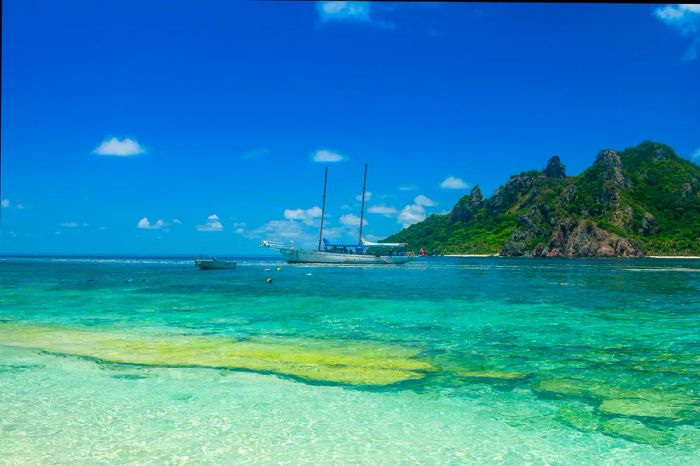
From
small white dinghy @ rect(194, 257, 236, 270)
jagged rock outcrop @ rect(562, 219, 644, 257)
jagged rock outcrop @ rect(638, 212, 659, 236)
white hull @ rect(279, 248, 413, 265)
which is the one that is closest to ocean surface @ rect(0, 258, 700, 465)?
small white dinghy @ rect(194, 257, 236, 270)

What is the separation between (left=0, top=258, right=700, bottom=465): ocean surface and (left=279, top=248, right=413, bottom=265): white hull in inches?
3554

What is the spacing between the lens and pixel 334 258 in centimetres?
11719

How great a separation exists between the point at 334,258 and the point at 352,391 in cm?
10452

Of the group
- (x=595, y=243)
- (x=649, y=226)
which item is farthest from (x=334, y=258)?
(x=649, y=226)

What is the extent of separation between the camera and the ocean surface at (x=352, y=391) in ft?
29.7

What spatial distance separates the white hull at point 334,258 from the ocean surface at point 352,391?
9028 centimetres

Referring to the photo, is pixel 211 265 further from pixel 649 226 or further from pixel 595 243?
pixel 649 226

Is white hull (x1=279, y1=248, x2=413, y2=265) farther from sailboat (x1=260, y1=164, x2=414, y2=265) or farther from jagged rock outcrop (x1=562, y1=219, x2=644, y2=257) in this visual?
jagged rock outcrop (x1=562, y1=219, x2=644, y2=257)

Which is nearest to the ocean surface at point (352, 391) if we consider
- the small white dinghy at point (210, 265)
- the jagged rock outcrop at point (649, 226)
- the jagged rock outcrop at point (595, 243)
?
the small white dinghy at point (210, 265)

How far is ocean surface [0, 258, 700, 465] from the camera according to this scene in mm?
9055

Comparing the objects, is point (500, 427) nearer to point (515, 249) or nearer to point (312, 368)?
point (312, 368)

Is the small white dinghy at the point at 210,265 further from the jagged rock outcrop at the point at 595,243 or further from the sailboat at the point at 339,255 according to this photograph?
the jagged rock outcrop at the point at 595,243

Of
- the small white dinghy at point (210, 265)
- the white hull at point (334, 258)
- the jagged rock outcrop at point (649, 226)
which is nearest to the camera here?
the small white dinghy at point (210, 265)

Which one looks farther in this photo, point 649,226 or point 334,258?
point 649,226
